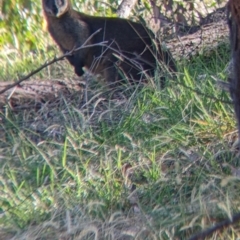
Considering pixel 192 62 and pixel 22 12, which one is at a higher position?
pixel 22 12

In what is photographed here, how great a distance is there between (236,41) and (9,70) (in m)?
4.47

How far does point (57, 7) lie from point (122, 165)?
272cm

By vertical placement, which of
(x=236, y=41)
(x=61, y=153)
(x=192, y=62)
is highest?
(x=236, y=41)

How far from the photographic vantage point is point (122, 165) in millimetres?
4641

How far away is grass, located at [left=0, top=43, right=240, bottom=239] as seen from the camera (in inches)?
155

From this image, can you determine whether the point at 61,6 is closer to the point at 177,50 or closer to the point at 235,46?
the point at 177,50

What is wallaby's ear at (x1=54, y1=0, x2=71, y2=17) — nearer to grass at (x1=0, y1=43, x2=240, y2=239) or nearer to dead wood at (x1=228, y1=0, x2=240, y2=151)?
grass at (x1=0, y1=43, x2=240, y2=239)

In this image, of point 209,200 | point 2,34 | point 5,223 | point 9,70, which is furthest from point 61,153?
point 2,34

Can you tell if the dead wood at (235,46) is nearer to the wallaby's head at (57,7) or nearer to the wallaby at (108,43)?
the wallaby at (108,43)

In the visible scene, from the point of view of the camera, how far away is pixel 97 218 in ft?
13.4

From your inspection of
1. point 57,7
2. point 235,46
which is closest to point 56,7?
point 57,7

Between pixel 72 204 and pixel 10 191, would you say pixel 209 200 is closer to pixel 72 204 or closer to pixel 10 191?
pixel 72 204

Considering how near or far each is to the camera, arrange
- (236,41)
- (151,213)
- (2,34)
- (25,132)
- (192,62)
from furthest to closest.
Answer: (2,34)
(192,62)
(25,132)
(151,213)
(236,41)

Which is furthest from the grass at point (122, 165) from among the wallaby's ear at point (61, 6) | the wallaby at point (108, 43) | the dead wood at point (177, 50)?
the wallaby's ear at point (61, 6)
